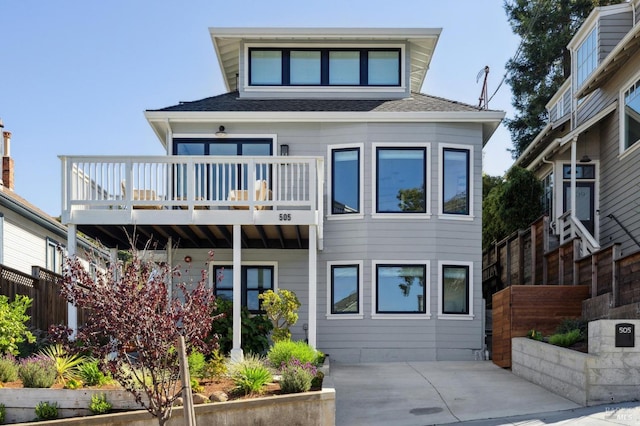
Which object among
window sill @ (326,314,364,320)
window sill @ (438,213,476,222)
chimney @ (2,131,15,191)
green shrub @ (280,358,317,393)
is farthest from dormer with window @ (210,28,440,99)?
green shrub @ (280,358,317,393)

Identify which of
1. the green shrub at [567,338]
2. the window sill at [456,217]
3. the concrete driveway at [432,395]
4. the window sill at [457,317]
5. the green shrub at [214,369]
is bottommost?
the concrete driveway at [432,395]

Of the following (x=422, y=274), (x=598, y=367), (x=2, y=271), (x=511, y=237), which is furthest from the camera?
(x=511, y=237)

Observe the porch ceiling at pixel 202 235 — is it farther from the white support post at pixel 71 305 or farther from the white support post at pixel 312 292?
the white support post at pixel 312 292

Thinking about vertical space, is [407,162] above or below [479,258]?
above

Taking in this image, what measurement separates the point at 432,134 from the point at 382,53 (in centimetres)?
296

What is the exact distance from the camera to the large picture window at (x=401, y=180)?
17.9 meters

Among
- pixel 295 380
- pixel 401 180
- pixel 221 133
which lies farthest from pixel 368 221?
pixel 295 380

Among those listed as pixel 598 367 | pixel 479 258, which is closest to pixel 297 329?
pixel 479 258

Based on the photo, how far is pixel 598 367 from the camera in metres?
11.5

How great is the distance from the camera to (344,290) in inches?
707

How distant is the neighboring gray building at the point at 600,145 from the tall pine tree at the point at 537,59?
43.9 ft

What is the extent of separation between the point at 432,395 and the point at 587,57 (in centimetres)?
1271

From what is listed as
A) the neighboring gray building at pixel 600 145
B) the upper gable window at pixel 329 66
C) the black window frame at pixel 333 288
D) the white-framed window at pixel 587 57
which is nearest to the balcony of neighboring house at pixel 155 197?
the black window frame at pixel 333 288

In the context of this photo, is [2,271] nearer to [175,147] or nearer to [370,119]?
[175,147]
